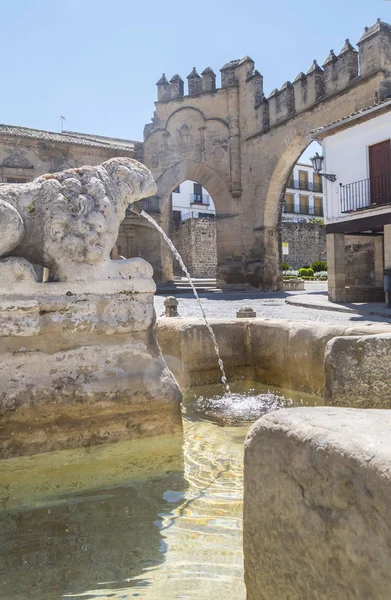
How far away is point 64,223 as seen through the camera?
8.80ft

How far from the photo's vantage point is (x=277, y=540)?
112cm

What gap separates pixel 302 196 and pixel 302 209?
1.22 m

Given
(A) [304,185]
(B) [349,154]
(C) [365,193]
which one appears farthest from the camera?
(A) [304,185]

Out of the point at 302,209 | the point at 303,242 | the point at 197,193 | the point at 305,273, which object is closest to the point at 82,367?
the point at 305,273

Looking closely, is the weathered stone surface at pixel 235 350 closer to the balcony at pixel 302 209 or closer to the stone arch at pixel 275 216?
the stone arch at pixel 275 216

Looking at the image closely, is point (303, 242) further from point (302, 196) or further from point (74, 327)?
point (74, 327)

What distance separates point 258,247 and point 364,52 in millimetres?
7228

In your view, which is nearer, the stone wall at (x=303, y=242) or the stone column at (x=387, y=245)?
the stone column at (x=387, y=245)

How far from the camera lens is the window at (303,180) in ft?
135

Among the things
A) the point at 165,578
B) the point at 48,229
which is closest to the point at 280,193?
the point at 48,229

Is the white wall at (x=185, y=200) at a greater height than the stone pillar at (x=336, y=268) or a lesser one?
greater

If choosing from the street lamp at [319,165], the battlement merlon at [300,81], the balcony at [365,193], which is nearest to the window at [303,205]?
the battlement merlon at [300,81]

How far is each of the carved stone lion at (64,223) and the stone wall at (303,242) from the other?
28472 millimetres

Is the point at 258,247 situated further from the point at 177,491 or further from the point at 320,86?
the point at 177,491
